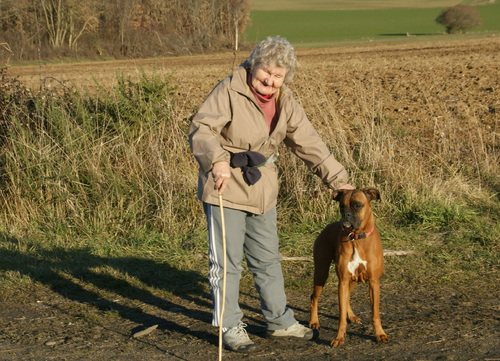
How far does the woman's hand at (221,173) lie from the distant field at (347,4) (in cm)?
8349

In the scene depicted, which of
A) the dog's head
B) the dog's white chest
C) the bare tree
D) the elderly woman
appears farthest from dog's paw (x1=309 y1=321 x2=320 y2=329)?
the bare tree

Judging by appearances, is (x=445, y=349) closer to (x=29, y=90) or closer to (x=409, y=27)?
(x=29, y=90)

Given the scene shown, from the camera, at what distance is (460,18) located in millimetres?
57656

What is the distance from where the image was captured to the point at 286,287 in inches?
227

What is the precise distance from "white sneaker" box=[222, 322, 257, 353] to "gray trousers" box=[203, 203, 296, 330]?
0.15 ft

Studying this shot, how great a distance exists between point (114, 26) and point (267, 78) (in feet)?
89.4

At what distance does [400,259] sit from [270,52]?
2.90m

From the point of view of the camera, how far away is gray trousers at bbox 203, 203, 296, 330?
4.34 meters

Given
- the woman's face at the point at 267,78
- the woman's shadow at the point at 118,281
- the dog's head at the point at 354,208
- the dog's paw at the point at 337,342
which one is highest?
the woman's face at the point at 267,78

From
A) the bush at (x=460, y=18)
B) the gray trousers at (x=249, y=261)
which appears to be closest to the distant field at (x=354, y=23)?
the bush at (x=460, y=18)

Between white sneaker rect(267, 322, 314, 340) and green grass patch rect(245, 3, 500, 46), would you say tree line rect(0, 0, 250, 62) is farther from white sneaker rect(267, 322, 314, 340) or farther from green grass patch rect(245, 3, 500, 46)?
green grass patch rect(245, 3, 500, 46)

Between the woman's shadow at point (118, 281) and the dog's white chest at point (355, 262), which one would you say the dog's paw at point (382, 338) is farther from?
the woman's shadow at point (118, 281)

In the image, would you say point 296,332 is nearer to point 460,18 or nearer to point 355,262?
point 355,262

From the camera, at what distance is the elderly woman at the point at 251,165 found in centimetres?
413
